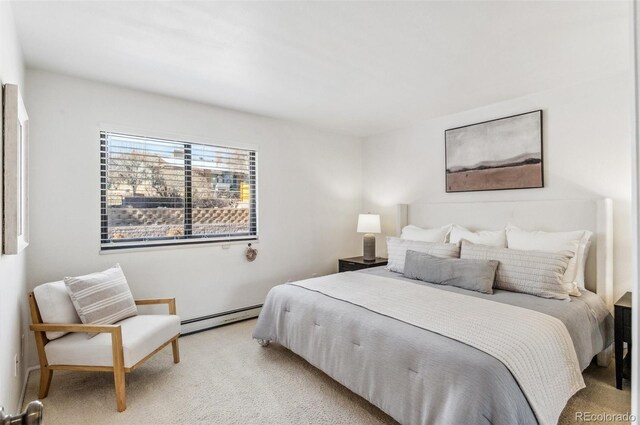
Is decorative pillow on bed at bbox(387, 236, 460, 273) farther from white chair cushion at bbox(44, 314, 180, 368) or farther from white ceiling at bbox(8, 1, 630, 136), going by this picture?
white chair cushion at bbox(44, 314, 180, 368)

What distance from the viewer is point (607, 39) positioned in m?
2.16

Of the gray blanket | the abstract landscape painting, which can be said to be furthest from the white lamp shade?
the gray blanket

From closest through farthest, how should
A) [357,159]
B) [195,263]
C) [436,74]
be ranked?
1. [436,74]
2. [195,263]
3. [357,159]

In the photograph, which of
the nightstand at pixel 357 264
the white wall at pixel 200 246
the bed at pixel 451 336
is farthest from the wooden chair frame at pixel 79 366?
the nightstand at pixel 357 264

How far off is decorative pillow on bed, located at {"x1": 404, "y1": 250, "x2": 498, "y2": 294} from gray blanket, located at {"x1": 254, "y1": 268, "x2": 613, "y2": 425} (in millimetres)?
87

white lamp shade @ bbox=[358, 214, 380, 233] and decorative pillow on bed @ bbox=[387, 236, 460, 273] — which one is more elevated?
white lamp shade @ bbox=[358, 214, 380, 233]

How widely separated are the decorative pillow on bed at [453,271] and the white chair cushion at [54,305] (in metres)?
Answer: 2.77

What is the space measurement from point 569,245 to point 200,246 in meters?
3.37

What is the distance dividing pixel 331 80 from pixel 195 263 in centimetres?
226

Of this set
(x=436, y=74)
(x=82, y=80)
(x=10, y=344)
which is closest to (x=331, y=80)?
(x=436, y=74)

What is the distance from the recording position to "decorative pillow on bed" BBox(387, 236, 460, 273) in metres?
3.19

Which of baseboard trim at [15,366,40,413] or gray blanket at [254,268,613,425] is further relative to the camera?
baseboard trim at [15,366,40,413]

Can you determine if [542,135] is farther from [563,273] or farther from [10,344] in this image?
[10,344]

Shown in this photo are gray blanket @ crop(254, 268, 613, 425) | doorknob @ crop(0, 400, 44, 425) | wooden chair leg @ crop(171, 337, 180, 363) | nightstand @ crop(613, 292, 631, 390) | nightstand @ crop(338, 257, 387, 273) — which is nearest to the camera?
doorknob @ crop(0, 400, 44, 425)
